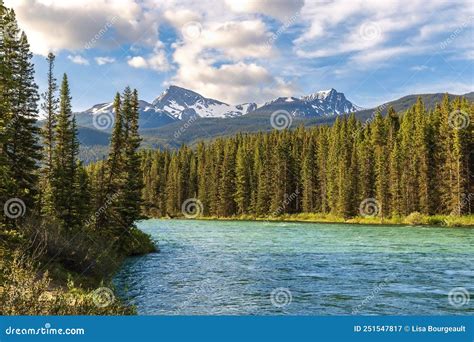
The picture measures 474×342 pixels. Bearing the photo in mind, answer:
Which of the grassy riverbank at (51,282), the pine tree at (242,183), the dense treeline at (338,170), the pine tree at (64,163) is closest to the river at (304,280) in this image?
the grassy riverbank at (51,282)

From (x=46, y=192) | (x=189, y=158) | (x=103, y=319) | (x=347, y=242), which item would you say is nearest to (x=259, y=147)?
(x=189, y=158)

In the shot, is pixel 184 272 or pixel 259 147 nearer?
pixel 184 272

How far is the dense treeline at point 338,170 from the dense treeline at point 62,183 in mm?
24727

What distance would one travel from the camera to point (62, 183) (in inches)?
1422

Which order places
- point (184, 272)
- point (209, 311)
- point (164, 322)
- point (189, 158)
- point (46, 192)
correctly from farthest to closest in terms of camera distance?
point (189, 158) → point (46, 192) → point (184, 272) → point (209, 311) → point (164, 322)

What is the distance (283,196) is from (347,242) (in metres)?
75.5

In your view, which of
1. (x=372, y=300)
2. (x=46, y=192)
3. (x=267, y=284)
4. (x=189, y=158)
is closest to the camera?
(x=372, y=300)

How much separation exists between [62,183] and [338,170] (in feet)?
273

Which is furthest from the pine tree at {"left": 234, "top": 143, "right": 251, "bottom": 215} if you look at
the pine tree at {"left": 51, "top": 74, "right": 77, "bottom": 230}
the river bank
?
the pine tree at {"left": 51, "top": 74, "right": 77, "bottom": 230}

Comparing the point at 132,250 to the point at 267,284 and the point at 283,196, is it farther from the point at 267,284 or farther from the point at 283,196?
the point at 283,196

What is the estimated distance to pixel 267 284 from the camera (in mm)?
24375

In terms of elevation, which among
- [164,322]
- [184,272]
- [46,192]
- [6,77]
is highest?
[6,77]

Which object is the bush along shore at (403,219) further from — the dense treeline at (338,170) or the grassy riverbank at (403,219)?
the dense treeline at (338,170)

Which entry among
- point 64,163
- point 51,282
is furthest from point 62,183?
point 51,282
